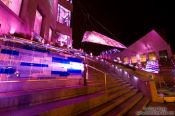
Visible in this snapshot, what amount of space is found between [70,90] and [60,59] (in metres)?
1.91

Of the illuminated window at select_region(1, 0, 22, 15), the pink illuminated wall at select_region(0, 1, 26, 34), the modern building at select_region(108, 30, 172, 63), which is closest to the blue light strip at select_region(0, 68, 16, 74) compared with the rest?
the pink illuminated wall at select_region(0, 1, 26, 34)

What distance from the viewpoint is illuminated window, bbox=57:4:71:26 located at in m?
25.0

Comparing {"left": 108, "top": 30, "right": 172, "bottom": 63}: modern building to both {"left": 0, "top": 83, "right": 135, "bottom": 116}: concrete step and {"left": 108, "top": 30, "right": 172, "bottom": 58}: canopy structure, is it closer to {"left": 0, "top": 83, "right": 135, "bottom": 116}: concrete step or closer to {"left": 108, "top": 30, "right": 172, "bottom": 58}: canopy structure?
{"left": 108, "top": 30, "right": 172, "bottom": 58}: canopy structure

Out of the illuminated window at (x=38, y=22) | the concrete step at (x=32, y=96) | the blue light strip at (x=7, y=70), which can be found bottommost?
the concrete step at (x=32, y=96)

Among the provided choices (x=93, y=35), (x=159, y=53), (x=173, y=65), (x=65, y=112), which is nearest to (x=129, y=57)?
(x=159, y=53)

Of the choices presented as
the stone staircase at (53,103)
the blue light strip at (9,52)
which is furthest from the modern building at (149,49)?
the blue light strip at (9,52)

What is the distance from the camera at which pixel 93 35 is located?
864 inches

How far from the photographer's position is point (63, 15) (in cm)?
2580

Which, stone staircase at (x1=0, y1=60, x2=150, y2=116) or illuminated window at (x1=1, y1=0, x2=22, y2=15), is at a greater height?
illuminated window at (x1=1, y1=0, x2=22, y2=15)

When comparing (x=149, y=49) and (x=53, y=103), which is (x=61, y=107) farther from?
(x=149, y=49)

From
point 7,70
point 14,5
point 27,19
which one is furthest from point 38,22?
point 7,70

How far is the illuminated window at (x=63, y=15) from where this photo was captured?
25.0 metres

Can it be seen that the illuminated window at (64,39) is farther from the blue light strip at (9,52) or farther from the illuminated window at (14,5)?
the blue light strip at (9,52)

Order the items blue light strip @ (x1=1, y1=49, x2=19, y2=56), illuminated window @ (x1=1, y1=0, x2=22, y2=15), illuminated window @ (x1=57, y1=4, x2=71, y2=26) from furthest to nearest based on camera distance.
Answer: illuminated window @ (x1=57, y1=4, x2=71, y2=26) < illuminated window @ (x1=1, y1=0, x2=22, y2=15) < blue light strip @ (x1=1, y1=49, x2=19, y2=56)
